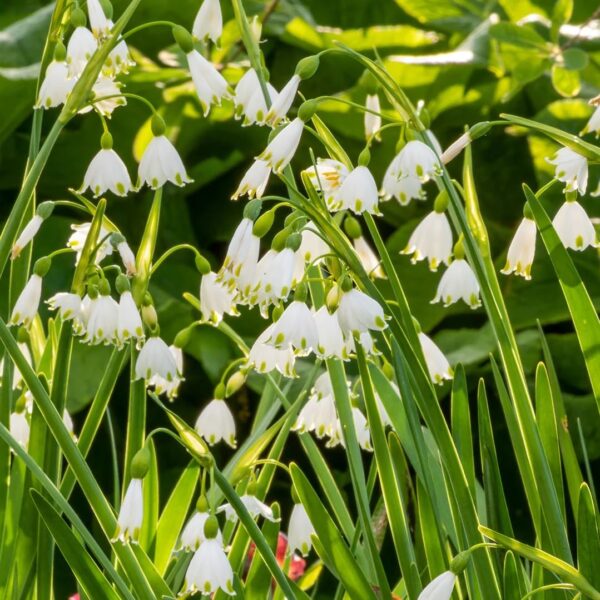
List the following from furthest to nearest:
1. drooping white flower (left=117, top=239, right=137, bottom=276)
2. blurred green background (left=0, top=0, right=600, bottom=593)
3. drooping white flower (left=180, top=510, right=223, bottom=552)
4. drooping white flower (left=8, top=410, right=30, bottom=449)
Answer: blurred green background (left=0, top=0, right=600, bottom=593) < drooping white flower (left=8, top=410, right=30, bottom=449) < drooping white flower (left=117, top=239, right=137, bottom=276) < drooping white flower (left=180, top=510, right=223, bottom=552)

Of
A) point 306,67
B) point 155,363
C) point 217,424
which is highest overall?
point 306,67

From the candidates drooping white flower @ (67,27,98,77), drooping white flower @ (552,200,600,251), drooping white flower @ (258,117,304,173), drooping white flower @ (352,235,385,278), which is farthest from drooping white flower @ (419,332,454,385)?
drooping white flower @ (67,27,98,77)

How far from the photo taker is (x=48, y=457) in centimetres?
113

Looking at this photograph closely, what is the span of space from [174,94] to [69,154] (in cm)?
32

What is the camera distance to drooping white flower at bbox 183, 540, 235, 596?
90cm

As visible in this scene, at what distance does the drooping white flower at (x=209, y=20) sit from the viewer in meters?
0.98

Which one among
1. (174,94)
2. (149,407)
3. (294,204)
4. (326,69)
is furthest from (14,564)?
(326,69)

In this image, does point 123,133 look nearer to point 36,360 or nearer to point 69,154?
point 69,154

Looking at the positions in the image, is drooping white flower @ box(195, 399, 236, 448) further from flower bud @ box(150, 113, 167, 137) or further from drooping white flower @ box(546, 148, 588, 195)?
drooping white flower @ box(546, 148, 588, 195)

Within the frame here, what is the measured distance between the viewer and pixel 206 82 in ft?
3.23

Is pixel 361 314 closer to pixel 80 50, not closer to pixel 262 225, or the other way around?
pixel 262 225

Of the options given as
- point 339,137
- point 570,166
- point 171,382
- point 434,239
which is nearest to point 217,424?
Result: point 171,382

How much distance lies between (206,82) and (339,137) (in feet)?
5.32

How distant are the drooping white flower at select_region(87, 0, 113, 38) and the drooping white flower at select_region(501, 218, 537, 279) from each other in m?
0.39
